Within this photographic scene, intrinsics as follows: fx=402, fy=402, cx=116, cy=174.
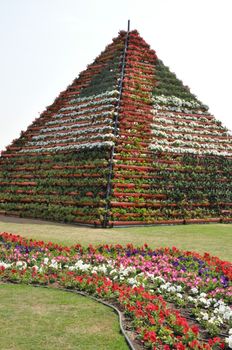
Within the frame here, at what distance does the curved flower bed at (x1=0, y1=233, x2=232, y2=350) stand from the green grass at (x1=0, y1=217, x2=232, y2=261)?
201cm

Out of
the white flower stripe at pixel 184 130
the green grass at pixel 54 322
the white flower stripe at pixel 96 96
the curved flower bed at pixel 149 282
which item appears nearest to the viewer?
the green grass at pixel 54 322

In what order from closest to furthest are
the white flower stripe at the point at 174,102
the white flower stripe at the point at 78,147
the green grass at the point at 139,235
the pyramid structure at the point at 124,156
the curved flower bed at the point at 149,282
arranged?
the curved flower bed at the point at 149,282 → the green grass at the point at 139,235 → the pyramid structure at the point at 124,156 → the white flower stripe at the point at 78,147 → the white flower stripe at the point at 174,102

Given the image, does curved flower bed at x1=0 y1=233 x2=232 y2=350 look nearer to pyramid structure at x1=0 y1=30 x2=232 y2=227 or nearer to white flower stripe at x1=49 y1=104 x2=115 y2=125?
pyramid structure at x1=0 y1=30 x2=232 y2=227

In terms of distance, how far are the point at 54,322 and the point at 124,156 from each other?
14.5 m

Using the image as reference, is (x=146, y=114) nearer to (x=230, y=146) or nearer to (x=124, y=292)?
(x=230, y=146)

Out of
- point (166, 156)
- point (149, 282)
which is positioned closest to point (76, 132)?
point (166, 156)

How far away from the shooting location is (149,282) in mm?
7824

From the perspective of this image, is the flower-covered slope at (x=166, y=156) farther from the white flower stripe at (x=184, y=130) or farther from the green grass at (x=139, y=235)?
the green grass at (x=139, y=235)

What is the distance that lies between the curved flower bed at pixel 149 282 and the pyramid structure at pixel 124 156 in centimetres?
742

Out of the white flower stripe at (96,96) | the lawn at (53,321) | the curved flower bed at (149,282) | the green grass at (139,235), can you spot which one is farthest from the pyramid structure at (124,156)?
the lawn at (53,321)

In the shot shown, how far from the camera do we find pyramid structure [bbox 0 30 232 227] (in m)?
18.7

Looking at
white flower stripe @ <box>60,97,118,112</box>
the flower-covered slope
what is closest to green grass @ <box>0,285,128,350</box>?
the flower-covered slope

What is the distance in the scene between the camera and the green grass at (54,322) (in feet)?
15.5

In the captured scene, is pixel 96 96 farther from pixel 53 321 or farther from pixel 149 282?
pixel 53 321
